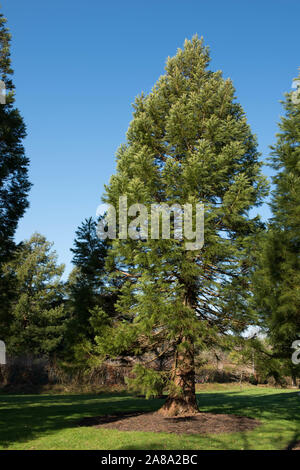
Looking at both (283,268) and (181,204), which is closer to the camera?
(283,268)

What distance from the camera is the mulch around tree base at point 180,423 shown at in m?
10.2

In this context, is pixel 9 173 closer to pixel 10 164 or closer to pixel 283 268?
pixel 10 164

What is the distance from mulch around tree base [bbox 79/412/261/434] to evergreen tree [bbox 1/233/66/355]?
2092 centimetres

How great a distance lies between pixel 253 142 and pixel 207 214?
5.11 metres

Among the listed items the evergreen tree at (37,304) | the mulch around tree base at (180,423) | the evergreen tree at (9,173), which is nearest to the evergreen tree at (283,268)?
the mulch around tree base at (180,423)

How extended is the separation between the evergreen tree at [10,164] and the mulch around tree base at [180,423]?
7648 millimetres

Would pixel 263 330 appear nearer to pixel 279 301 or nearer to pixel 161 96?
pixel 279 301

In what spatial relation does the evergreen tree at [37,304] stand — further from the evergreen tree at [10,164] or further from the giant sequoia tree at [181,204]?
the giant sequoia tree at [181,204]

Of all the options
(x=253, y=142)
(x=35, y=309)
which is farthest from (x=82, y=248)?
(x=35, y=309)

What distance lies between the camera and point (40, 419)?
41.8 ft

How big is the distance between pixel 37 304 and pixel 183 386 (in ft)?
91.9

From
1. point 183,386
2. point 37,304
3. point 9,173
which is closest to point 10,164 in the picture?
point 9,173

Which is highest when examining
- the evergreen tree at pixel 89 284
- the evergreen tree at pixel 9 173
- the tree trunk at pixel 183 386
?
the evergreen tree at pixel 9 173

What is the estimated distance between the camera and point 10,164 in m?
15.1
